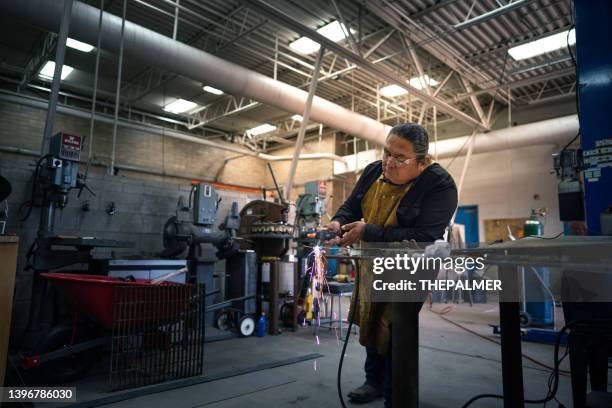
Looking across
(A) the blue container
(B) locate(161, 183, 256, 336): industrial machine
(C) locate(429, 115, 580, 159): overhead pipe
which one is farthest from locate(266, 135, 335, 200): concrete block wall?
(A) the blue container

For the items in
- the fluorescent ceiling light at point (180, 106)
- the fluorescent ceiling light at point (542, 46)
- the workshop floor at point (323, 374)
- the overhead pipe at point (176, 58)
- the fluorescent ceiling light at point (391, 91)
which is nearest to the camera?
the workshop floor at point (323, 374)

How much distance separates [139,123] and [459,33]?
7.29 meters

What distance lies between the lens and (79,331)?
97.4 inches

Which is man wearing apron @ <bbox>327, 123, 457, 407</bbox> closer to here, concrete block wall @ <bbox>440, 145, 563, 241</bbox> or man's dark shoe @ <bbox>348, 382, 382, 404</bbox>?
man's dark shoe @ <bbox>348, 382, 382, 404</bbox>

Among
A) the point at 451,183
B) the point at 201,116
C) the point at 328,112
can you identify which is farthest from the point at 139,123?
the point at 451,183

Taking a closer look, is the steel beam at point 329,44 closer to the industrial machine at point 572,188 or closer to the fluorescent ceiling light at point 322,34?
the fluorescent ceiling light at point 322,34

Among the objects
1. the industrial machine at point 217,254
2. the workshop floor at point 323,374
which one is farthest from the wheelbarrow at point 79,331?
the industrial machine at point 217,254

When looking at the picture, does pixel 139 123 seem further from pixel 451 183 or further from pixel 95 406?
pixel 451 183

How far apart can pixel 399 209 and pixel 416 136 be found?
0.32m

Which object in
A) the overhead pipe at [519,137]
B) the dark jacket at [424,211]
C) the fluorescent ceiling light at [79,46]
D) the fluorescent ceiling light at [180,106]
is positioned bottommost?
the dark jacket at [424,211]

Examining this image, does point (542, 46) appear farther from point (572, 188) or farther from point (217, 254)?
point (217, 254)

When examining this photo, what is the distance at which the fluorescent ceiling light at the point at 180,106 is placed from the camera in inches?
355

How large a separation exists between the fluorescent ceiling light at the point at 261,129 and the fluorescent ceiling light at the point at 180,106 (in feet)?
6.31

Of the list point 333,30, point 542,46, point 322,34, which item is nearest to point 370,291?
point 322,34
